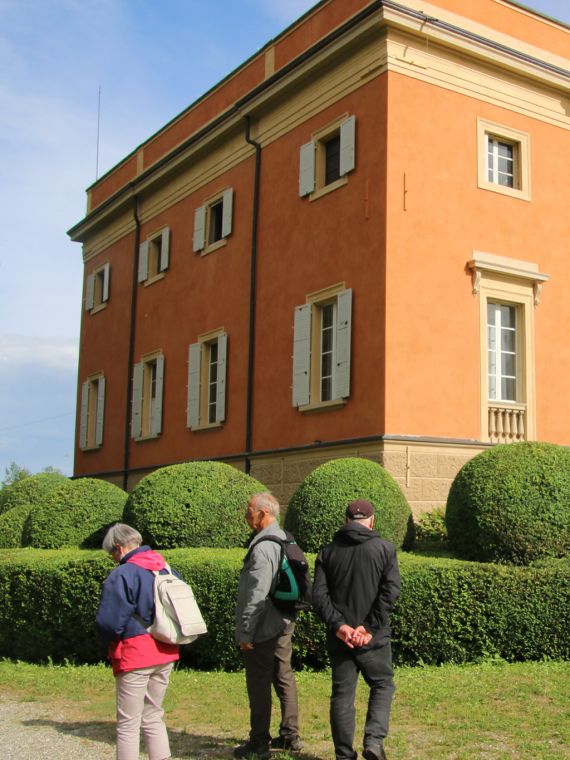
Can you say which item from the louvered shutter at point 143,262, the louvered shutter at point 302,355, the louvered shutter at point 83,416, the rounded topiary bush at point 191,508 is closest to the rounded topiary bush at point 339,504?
the rounded topiary bush at point 191,508

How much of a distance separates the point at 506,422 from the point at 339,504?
17.1 ft

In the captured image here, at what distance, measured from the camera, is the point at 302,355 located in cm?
1703

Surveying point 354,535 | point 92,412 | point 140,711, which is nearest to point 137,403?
point 92,412

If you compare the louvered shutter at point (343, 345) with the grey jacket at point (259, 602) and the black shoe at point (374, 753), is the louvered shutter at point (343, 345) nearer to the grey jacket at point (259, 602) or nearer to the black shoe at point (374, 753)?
the grey jacket at point (259, 602)

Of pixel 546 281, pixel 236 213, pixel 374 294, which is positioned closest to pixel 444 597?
pixel 374 294

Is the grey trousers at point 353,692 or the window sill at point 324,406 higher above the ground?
the window sill at point 324,406

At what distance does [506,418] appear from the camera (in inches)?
630

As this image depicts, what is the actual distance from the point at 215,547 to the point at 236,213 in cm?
934

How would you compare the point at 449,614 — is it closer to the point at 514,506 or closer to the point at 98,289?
the point at 514,506

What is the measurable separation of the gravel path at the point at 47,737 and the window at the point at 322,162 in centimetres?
1091

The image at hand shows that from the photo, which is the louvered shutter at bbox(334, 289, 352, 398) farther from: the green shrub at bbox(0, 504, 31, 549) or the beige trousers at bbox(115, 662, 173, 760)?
the beige trousers at bbox(115, 662, 173, 760)

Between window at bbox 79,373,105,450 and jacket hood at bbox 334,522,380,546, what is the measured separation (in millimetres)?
19701

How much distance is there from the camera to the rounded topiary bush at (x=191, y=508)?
1279cm

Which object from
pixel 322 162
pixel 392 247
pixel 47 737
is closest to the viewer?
pixel 47 737
